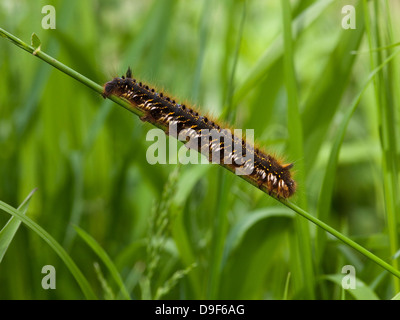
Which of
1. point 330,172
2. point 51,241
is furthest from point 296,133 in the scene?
point 51,241

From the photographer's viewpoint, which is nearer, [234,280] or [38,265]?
[234,280]

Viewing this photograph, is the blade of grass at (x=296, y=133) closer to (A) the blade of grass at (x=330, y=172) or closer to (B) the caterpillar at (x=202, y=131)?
(A) the blade of grass at (x=330, y=172)

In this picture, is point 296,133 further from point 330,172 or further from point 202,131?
point 202,131

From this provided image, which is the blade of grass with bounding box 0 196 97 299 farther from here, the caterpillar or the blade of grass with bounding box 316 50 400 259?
the blade of grass with bounding box 316 50 400 259

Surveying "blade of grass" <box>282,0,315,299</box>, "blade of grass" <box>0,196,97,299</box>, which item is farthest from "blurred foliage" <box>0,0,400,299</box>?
"blade of grass" <box>0,196,97,299</box>

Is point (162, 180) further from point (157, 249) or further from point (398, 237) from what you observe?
point (398, 237)

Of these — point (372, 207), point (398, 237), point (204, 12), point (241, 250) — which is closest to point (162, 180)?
point (241, 250)

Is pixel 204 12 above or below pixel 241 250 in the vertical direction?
above

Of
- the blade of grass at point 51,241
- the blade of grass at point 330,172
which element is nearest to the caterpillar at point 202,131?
the blade of grass at point 330,172

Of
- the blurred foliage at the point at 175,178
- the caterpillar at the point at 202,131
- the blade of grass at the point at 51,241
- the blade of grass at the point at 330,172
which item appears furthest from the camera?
the blurred foliage at the point at 175,178
